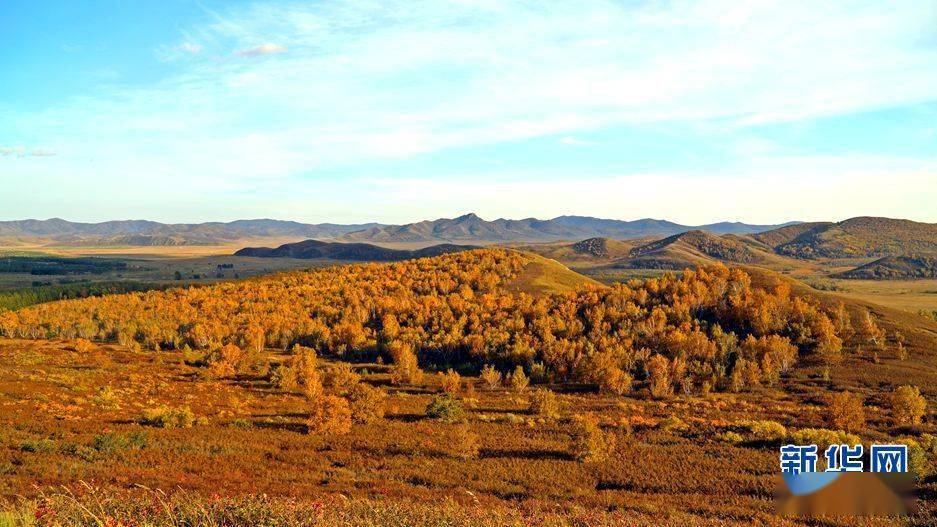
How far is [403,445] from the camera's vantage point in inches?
1906

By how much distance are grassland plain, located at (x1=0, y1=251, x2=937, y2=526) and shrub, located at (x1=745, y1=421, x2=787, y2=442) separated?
23 cm

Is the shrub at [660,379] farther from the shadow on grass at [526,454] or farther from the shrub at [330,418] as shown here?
the shrub at [330,418]

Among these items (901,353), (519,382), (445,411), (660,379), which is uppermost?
(901,353)

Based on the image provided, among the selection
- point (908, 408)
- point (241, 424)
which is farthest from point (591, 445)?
point (908, 408)

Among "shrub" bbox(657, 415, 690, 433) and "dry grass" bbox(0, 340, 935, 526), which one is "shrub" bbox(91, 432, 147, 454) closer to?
"dry grass" bbox(0, 340, 935, 526)

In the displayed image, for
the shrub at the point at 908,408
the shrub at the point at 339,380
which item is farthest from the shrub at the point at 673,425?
the shrub at the point at 339,380

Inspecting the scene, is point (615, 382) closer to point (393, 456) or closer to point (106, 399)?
point (393, 456)

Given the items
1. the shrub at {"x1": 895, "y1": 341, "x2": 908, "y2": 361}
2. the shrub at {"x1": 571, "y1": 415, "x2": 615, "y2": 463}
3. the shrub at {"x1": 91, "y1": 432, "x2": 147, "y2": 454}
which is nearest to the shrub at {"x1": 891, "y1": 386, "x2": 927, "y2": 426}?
the shrub at {"x1": 895, "y1": 341, "x2": 908, "y2": 361}

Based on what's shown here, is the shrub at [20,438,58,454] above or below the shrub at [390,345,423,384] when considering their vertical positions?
above

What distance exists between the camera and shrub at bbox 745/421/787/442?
51.9 metres

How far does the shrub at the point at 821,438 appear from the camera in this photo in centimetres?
4738

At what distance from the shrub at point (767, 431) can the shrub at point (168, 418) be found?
194 feet

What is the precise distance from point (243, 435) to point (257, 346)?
217 ft

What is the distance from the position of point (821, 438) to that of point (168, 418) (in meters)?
64.7
